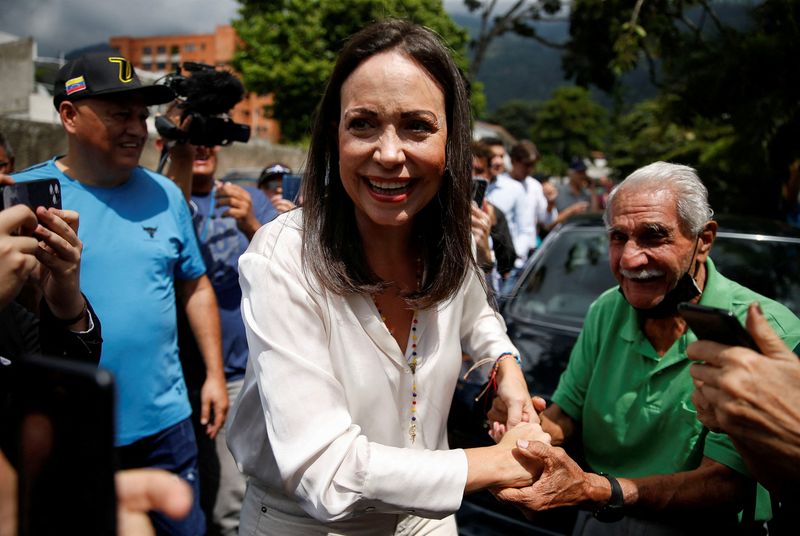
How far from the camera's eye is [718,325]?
1369 mm

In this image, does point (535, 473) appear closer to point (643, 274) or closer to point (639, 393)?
point (639, 393)

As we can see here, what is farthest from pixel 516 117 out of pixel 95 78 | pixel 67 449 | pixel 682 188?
pixel 67 449

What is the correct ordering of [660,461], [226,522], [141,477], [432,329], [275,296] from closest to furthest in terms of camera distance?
[141,477], [275,296], [432,329], [660,461], [226,522]

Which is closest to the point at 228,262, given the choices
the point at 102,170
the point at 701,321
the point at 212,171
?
the point at 212,171

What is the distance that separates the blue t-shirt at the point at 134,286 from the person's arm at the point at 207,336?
0.23 metres

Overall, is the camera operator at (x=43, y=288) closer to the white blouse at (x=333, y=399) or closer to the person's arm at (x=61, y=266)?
the person's arm at (x=61, y=266)

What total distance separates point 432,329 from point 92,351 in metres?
1.02

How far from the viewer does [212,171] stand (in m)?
3.76

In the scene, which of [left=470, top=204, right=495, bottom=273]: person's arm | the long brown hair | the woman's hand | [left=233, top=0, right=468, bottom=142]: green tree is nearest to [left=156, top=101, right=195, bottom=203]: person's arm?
[left=470, top=204, right=495, bottom=273]: person's arm

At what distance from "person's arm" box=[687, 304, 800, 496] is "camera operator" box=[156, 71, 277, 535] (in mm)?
2487

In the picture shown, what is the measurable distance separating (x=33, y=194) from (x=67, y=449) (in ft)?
4.21

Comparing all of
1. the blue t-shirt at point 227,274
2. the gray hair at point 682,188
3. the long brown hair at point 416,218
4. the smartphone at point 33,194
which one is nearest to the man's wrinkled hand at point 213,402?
the blue t-shirt at point 227,274

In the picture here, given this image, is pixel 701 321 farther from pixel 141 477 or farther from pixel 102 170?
pixel 102 170

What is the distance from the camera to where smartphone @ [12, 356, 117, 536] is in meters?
0.62
